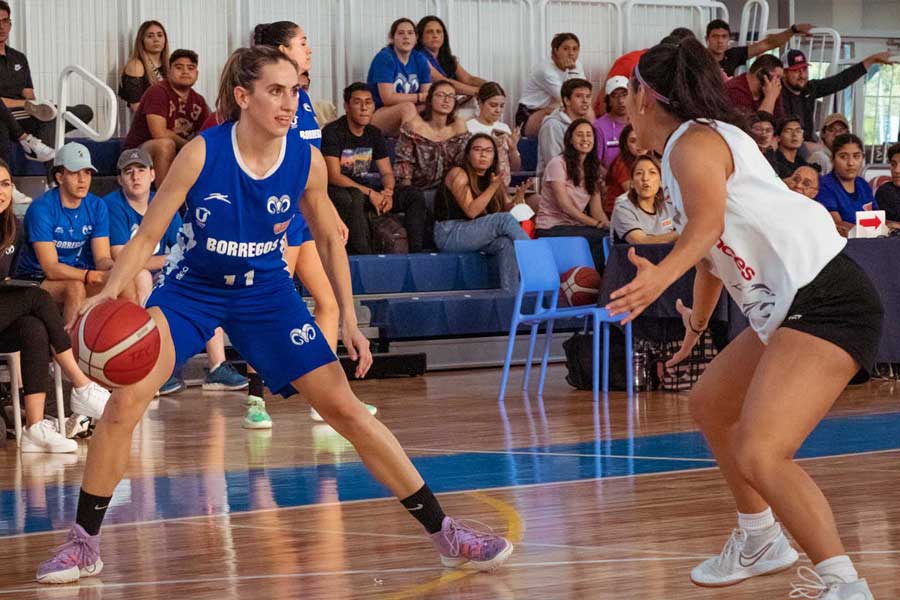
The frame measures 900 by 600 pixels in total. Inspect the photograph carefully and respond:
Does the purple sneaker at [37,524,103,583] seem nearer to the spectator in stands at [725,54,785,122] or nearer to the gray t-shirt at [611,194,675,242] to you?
the gray t-shirt at [611,194,675,242]

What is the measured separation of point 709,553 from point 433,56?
8.44 m

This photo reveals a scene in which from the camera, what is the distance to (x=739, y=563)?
12.0 ft

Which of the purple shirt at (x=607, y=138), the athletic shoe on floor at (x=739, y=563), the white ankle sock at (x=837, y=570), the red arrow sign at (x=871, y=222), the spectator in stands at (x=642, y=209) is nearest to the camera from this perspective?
the white ankle sock at (x=837, y=570)

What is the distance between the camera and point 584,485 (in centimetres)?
532

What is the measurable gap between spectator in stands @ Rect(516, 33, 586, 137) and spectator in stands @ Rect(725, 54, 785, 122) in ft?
4.39

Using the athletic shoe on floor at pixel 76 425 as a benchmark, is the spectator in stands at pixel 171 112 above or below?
above

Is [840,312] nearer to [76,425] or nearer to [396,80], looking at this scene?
[76,425]

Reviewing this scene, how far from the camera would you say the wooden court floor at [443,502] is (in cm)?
383

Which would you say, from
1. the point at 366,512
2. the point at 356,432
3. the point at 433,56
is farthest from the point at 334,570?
the point at 433,56

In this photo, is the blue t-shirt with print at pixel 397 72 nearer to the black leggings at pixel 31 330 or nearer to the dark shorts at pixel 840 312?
the black leggings at pixel 31 330

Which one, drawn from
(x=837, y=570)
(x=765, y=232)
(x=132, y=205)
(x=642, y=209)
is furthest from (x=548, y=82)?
(x=837, y=570)

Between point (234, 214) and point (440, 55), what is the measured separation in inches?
327

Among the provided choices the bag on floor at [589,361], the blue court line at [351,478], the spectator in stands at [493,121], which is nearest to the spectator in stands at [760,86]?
the spectator in stands at [493,121]

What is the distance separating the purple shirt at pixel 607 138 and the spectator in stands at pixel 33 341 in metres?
5.50
